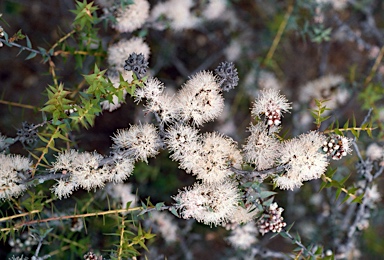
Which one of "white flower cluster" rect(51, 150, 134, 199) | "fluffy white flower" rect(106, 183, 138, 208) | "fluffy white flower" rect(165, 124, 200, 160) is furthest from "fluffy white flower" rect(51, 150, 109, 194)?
"fluffy white flower" rect(106, 183, 138, 208)

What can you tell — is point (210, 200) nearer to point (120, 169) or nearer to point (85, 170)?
point (120, 169)

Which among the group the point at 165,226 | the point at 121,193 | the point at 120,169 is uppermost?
the point at 120,169

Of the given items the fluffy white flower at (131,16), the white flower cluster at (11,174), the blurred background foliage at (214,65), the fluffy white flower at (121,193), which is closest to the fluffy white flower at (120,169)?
the white flower cluster at (11,174)

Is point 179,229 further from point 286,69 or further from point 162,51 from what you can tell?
point 286,69

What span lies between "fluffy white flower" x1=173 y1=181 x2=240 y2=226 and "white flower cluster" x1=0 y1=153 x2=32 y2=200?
58 centimetres

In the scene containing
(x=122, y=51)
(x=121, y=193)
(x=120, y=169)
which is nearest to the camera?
(x=120, y=169)

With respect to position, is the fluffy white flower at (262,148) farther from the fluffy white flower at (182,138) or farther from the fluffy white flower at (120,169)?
the fluffy white flower at (120,169)

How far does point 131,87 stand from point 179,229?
3.65 feet

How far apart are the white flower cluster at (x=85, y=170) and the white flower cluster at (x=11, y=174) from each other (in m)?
0.11

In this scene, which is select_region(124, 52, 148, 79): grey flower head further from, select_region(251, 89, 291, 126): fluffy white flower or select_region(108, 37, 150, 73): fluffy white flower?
select_region(251, 89, 291, 126): fluffy white flower

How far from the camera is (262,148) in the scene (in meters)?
1.60

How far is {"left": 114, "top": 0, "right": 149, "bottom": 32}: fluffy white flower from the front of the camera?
198 cm

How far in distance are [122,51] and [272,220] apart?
3.11 ft

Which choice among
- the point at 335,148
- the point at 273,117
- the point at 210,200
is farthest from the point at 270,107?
the point at 210,200
